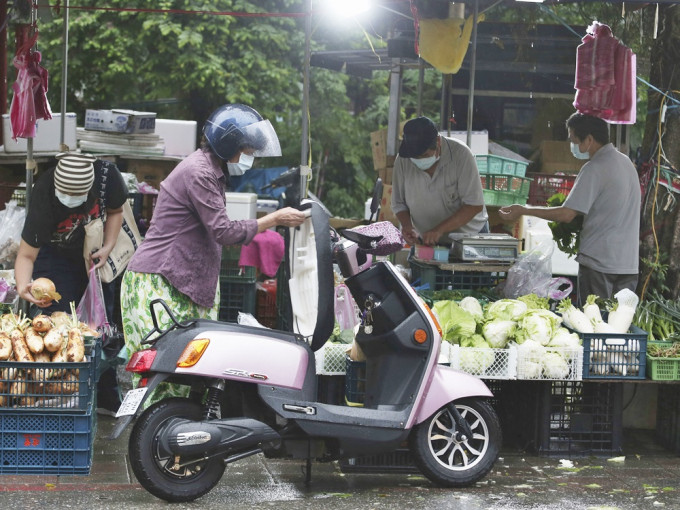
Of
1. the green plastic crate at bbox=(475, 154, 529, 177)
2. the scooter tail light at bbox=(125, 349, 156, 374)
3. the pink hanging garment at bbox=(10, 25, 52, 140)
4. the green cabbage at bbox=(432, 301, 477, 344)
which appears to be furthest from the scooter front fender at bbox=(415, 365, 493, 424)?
the green plastic crate at bbox=(475, 154, 529, 177)

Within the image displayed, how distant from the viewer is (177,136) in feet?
38.2

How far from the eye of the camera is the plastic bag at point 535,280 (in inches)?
305

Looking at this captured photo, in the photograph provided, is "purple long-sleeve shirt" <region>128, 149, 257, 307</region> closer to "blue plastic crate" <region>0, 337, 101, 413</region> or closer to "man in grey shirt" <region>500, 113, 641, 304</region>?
"blue plastic crate" <region>0, 337, 101, 413</region>

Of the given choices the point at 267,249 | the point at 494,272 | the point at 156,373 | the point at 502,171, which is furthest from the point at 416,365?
the point at 502,171

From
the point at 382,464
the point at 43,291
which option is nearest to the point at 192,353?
the point at 382,464

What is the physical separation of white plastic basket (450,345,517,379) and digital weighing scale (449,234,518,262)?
1401 mm

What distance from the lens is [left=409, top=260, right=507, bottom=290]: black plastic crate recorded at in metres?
8.11

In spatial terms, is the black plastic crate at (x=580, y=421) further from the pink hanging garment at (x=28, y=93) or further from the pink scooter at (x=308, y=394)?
the pink hanging garment at (x=28, y=93)

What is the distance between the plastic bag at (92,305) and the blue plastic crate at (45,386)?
1.34 metres

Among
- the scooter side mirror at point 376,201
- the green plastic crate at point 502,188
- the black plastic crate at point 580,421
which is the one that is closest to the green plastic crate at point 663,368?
the black plastic crate at point 580,421

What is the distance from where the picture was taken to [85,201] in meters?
7.16

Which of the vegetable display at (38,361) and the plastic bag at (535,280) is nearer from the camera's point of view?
the vegetable display at (38,361)

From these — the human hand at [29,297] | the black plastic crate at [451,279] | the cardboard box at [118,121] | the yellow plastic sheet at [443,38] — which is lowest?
the human hand at [29,297]

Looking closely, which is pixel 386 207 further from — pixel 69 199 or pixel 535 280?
pixel 69 199
